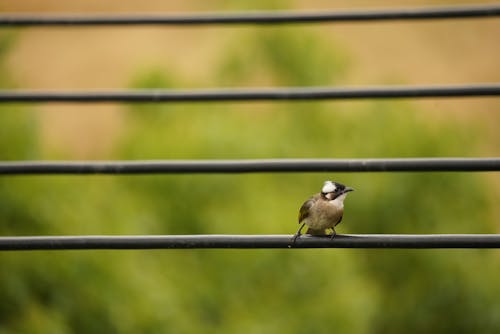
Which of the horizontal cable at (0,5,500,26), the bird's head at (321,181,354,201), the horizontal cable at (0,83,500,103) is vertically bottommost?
the bird's head at (321,181,354,201)

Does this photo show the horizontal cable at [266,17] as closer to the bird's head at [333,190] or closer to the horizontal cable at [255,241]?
the bird's head at [333,190]

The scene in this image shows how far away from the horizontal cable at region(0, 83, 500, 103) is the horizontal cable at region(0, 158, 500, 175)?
280 millimetres

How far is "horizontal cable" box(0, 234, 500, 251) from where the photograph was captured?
192 centimetres

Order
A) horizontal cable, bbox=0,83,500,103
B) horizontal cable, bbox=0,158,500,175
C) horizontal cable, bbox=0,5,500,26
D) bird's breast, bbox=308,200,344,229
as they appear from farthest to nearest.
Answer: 1. bird's breast, bbox=308,200,344,229
2. horizontal cable, bbox=0,5,500,26
3. horizontal cable, bbox=0,83,500,103
4. horizontal cable, bbox=0,158,500,175

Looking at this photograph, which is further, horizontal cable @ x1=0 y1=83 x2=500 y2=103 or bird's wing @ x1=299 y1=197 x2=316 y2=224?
bird's wing @ x1=299 y1=197 x2=316 y2=224

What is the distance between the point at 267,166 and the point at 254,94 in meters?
0.35

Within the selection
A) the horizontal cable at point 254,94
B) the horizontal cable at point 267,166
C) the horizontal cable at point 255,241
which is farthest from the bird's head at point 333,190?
the horizontal cable at point 255,241

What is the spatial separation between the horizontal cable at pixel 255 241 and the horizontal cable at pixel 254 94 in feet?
1.73

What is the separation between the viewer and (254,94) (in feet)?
8.07

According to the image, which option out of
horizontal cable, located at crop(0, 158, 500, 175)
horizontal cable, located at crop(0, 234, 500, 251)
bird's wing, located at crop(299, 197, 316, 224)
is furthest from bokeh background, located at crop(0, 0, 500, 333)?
horizontal cable, located at crop(0, 234, 500, 251)

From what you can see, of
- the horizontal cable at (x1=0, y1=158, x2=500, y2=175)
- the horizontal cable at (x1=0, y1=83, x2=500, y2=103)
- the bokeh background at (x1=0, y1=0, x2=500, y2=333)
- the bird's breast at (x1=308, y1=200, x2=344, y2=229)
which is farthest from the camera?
the bokeh background at (x1=0, y1=0, x2=500, y2=333)

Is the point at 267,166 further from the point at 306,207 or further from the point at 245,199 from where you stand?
the point at 245,199

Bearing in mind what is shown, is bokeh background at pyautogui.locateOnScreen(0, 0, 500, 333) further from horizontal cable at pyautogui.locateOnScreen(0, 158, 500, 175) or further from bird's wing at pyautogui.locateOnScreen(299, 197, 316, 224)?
horizontal cable at pyautogui.locateOnScreen(0, 158, 500, 175)

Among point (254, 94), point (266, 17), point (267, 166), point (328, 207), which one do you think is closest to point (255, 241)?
point (267, 166)
